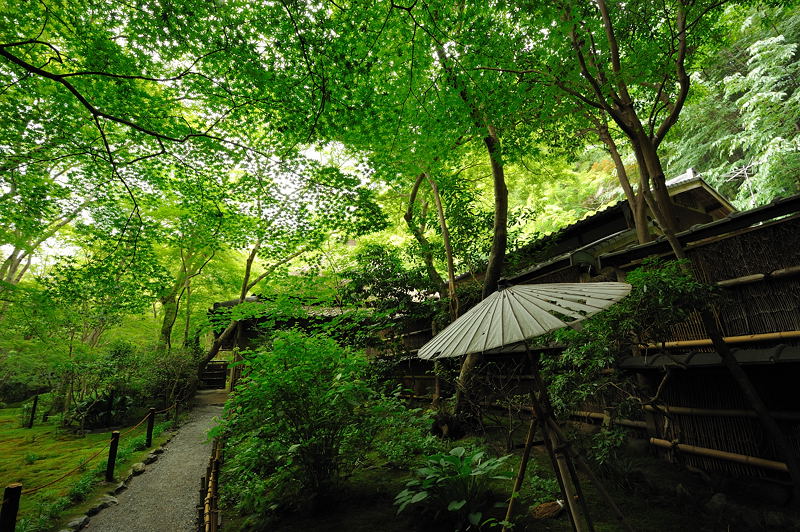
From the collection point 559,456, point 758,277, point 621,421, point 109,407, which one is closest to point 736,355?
point 758,277

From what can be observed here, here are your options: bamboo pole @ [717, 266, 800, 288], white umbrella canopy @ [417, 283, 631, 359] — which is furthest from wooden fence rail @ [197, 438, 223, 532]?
bamboo pole @ [717, 266, 800, 288]

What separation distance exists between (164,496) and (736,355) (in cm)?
1046

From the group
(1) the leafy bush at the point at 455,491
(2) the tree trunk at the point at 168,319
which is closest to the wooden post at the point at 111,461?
(1) the leafy bush at the point at 455,491

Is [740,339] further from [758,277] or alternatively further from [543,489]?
[543,489]

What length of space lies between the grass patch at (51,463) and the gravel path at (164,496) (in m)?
0.79

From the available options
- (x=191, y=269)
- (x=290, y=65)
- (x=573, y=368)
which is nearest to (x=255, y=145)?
(x=290, y=65)

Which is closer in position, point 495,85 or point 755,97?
point 495,85

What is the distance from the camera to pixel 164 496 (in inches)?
283

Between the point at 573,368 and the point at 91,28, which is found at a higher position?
the point at 91,28

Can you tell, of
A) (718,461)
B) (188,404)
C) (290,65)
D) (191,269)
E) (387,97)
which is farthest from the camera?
(191,269)

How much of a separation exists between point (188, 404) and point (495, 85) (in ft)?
59.3

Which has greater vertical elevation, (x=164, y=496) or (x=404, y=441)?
(x=404, y=441)

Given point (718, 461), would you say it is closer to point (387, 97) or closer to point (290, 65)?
point (387, 97)

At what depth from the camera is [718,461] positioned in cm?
434
